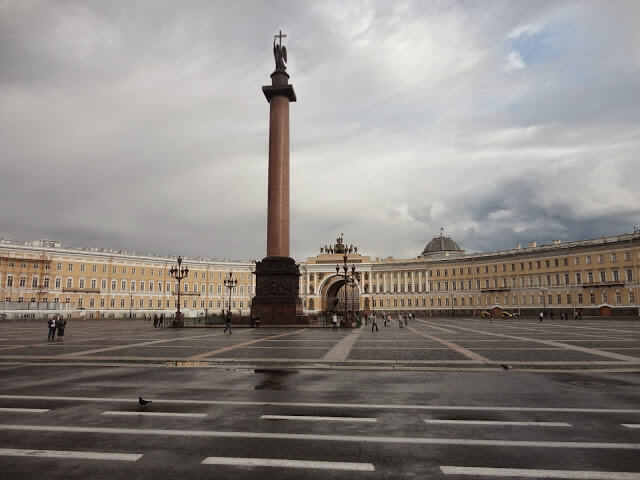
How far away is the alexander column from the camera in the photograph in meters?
44.1

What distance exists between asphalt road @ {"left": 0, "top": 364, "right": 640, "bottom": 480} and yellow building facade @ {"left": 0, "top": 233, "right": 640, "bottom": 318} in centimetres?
5019

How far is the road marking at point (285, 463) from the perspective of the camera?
623cm

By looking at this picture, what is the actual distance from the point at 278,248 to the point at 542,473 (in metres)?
39.7

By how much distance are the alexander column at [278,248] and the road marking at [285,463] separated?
123 ft

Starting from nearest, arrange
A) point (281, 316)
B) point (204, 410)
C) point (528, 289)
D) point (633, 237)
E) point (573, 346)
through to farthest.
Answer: point (204, 410), point (573, 346), point (281, 316), point (633, 237), point (528, 289)

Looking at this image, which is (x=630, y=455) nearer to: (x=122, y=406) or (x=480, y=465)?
(x=480, y=465)

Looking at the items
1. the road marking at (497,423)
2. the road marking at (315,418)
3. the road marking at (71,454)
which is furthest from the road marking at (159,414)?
the road marking at (497,423)

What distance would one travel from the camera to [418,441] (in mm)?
7352

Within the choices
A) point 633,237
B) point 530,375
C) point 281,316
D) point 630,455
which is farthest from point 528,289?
point 630,455

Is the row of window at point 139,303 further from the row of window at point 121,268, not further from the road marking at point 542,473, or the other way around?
the road marking at point 542,473

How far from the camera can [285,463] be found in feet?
21.0

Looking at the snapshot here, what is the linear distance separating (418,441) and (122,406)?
21.2 feet

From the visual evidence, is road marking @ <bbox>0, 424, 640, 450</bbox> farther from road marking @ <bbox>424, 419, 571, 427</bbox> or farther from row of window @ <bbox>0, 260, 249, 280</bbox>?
row of window @ <bbox>0, 260, 249, 280</bbox>

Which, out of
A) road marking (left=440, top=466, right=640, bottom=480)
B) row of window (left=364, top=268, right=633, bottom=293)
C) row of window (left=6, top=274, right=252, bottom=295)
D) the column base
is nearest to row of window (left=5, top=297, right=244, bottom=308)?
row of window (left=6, top=274, right=252, bottom=295)
